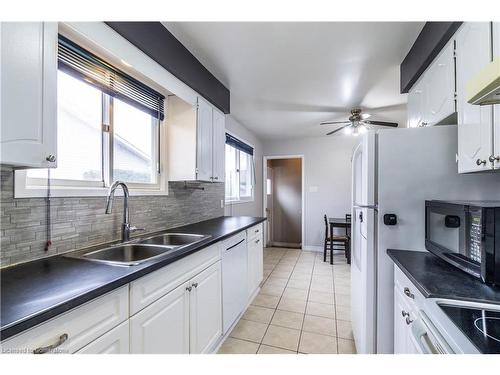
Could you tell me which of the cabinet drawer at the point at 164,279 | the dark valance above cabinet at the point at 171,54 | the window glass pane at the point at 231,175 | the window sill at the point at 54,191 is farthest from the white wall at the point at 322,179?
the window sill at the point at 54,191

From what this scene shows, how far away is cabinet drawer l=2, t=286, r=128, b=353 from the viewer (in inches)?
26.0

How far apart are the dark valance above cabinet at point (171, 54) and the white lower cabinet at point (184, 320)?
1.54m

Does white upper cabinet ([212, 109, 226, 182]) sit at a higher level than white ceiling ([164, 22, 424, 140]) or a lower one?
lower

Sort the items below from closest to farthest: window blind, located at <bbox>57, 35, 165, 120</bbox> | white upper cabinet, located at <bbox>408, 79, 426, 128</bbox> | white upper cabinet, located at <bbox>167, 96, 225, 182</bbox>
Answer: window blind, located at <bbox>57, 35, 165, 120</bbox>
white upper cabinet, located at <bbox>408, 79, 426, 128</bbox>
white upper cabinet, located at <bbox>167, 96, 225, 182</bbox>

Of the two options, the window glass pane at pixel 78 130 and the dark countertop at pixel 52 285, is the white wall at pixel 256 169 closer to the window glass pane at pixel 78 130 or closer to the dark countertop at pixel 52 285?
the window glass pane at pixel 78 130

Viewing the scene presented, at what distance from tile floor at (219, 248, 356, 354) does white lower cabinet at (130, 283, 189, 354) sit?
2.27 ft

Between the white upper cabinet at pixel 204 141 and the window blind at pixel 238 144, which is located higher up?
the window blind at pixel 238 144

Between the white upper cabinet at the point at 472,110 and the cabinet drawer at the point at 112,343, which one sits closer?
the cabinet drawer at the point at 112,343

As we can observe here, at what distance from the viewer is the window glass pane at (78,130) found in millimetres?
1350

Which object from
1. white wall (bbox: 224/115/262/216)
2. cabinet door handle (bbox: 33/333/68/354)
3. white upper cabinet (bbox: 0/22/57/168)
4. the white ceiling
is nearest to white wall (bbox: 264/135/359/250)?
white wall (bbox: 224/115/262/216)

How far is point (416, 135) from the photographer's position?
4.79ft

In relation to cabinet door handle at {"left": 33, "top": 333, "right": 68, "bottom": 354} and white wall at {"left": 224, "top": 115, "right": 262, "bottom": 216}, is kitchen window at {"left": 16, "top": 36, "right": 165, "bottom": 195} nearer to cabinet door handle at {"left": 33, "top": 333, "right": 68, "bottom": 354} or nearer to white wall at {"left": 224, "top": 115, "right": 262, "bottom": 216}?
cabinet door handle at {"left": 33, "top": 333, "right": 68, "bottom": 354}
